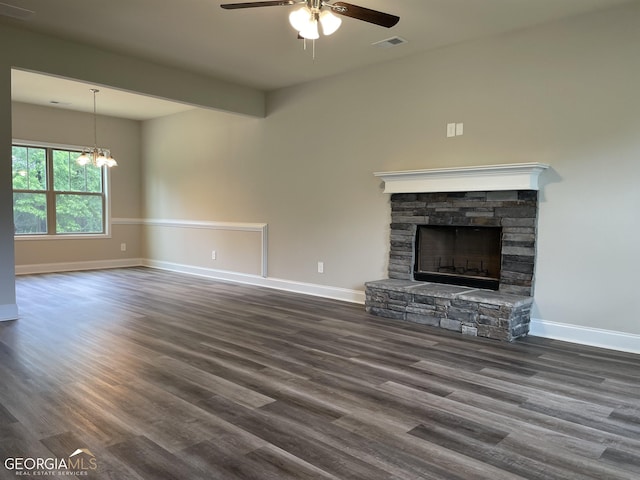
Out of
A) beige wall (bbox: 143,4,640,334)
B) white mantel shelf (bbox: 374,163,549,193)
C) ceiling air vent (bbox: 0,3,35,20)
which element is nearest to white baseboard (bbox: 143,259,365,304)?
beige wall (bbox: 143,4,640,334)

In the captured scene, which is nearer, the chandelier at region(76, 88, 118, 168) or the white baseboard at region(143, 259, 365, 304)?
the white baseboard at region(143, 259, 365, 304)

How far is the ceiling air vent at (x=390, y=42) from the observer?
171 inches

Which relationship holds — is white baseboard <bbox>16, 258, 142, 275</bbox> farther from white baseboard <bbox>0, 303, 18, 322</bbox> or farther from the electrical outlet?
the electrical outlet

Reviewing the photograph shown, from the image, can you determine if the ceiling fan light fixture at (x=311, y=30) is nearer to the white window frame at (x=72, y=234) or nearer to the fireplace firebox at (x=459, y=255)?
the fireplace firebox at (x=459, y=255)

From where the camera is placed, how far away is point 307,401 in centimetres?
258

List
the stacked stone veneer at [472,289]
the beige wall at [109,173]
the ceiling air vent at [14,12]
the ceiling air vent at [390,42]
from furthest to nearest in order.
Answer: the beige wall at [109,173]
the ceiling air vent at [390,42]
the stacked stone veneer at [472,289]
the ceiling air vent at [14,12]

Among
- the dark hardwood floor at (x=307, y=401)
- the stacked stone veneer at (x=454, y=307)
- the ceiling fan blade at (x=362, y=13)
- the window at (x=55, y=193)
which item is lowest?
the dark hardwood floor at (x=307, y=401)

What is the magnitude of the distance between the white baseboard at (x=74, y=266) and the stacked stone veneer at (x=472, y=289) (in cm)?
559

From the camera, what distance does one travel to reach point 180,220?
7.89 meters

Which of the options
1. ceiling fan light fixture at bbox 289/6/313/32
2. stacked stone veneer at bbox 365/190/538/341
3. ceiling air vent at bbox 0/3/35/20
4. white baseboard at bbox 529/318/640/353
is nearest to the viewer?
ceiling fan light fixture at bbox 289/6/313/32

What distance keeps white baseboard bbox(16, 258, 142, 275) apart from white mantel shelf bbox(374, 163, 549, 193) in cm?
571

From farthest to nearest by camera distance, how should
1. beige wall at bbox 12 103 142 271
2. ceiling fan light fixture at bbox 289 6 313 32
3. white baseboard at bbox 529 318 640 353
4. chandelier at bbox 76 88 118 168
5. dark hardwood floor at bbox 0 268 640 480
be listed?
1. beige wall at bbox 12 103 142 271
2. chandelier at bbox 76 88 118 168
3. white baseboard at bbox 529 318 640 353
4. ceiling fan light fixture at bbox 289 6 313 32
5. dark hardwood floor at bbox 0 268 640 480

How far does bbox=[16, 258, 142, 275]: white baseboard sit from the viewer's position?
7.42m

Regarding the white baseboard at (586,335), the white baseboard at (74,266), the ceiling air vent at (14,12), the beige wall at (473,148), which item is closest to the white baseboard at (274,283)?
the beige wall at (473,148)
